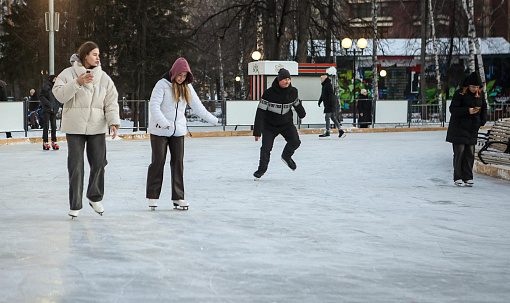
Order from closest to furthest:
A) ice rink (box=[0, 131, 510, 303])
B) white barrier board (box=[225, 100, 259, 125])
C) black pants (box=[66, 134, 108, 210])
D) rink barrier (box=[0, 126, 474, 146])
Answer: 1. ice rink (box=[0, 131, 510, 303])
2. black pants (box=[66, 134, 108, 210])
3. rink barrier (box=[0, 126, 474, 146])
4. white barrier board (box=[225, 100, 259, 125])

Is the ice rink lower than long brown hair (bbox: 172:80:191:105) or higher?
lower

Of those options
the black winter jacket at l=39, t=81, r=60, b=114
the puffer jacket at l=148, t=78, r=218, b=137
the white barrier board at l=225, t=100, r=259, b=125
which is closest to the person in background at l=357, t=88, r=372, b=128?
the white barrier board at l=225, t=100, r=259, b=125

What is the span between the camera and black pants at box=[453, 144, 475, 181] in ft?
37.1

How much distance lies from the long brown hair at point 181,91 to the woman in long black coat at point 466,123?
4364 millimetres

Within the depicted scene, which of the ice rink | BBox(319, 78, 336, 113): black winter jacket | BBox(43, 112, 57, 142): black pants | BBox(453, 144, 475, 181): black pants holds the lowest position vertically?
the ice rink

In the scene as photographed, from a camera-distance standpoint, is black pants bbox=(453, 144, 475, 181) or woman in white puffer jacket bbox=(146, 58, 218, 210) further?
black pants bbox=(453, 144, 475, 181)

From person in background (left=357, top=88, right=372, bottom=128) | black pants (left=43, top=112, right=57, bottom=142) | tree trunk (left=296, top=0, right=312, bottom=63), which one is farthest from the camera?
tree trunk (left=296, top=0, right=312, bottom=63)

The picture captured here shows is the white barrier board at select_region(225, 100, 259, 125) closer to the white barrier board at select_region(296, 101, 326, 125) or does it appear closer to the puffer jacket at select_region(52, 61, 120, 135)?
the white barrier board at select_region(296, 101, 326, 125)

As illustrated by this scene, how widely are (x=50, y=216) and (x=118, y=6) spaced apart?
82.6 ft

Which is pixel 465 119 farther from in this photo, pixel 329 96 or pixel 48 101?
pixel 329 96

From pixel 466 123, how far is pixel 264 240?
5.23 m

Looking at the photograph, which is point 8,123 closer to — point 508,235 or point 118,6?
point 118,6

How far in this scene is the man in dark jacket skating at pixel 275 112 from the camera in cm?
1199

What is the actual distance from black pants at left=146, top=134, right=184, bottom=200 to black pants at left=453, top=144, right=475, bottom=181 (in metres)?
4.43
